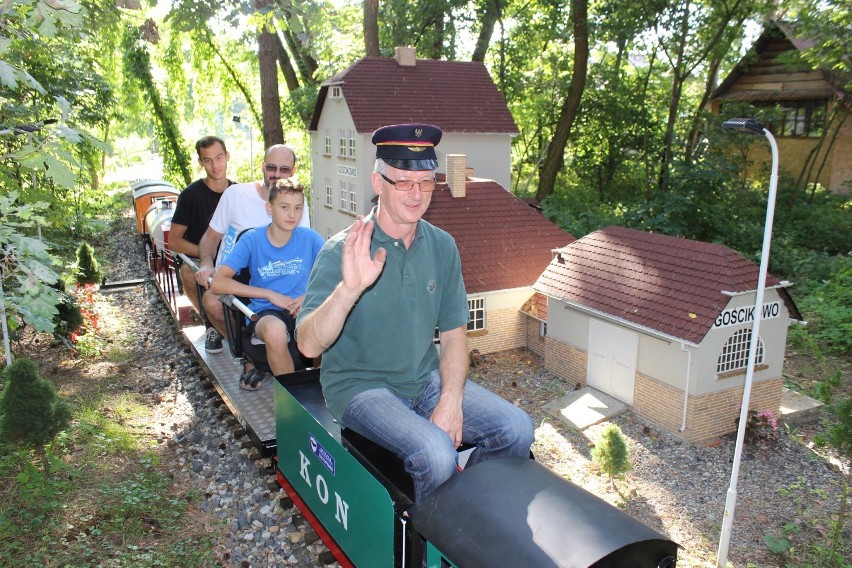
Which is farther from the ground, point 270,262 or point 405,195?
point 405,195

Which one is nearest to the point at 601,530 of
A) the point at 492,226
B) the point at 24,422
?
the point at 24,422

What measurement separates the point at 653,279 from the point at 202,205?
22.0ft

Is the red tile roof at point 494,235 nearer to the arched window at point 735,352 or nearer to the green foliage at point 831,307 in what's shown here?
the arched window at point 735,352

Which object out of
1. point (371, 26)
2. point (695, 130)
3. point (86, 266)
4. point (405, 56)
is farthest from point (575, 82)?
point (86, 266)

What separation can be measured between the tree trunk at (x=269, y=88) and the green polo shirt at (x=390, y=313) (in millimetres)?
12187

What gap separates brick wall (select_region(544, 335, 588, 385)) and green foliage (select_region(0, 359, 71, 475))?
313 inches

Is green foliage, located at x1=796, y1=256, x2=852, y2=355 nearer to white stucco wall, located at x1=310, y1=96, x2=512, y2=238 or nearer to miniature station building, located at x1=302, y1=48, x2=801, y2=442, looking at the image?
miniature station building, located at x1=302, y1=48, x2=801, y2=442

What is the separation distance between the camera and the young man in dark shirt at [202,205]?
7301mm

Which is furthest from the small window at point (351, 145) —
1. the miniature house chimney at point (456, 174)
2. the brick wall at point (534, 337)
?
the brick wall at point (534, 337)

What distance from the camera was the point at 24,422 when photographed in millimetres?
5555

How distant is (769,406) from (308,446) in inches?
333

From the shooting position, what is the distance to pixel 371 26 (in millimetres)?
19141

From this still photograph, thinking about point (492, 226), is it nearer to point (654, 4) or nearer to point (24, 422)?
point (24, 422)

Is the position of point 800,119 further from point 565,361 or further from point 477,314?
point 565,361
